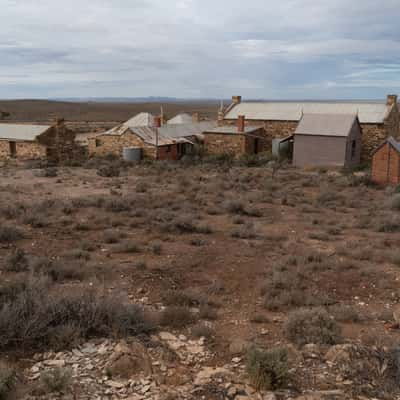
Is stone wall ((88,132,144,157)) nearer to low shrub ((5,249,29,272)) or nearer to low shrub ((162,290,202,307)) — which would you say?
low shrub ((5,249,29,272))

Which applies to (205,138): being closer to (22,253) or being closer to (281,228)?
(281,228)

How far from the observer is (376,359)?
5211mm

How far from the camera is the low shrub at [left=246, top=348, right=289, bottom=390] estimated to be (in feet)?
15.6

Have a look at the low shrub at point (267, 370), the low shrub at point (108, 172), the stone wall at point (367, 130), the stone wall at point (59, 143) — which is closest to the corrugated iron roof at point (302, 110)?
the stone wall at point (367, 130)

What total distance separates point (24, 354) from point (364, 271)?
22.0ft

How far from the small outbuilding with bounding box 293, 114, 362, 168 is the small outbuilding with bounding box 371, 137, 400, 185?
5.84 m

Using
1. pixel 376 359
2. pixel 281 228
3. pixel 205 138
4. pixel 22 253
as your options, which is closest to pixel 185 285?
pixel 22 253

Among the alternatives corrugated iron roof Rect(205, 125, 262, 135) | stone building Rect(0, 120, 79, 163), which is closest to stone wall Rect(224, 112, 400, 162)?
corrugated iron roof Rect(205, 125, 262, 135)

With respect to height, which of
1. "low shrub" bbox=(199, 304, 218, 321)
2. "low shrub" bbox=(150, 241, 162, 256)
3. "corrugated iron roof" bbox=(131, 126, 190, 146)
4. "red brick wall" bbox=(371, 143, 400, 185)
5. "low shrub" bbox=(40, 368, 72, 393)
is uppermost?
"corrugated iron roof" bbox=(131, 126, 190, 146)

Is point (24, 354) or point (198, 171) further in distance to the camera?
point (198, 171)

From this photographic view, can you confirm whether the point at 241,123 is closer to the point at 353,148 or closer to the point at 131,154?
the point at 353,148

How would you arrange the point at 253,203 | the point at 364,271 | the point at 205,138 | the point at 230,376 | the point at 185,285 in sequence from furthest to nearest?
the point at 205,138 → the point at 253,203 → the point at 364,271 → the point at 185,285 → the point at 230,376

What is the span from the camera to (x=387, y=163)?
67.6 feet

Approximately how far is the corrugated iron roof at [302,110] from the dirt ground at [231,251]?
12.7 m
